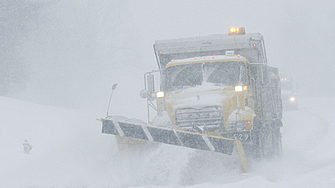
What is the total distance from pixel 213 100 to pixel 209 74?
1023 millimetres

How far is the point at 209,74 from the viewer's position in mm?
9891

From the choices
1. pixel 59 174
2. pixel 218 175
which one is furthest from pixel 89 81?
pixel 218 175

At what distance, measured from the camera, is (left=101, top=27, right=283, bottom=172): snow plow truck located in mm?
8219

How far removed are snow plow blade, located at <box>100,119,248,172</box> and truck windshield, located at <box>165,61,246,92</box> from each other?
197cm

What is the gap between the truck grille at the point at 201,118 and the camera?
29.0 feet

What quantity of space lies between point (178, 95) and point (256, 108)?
1.97 meters

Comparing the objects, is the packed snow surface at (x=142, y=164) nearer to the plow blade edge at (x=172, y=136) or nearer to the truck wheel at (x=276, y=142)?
the truck wheel at (x=276, y=142)

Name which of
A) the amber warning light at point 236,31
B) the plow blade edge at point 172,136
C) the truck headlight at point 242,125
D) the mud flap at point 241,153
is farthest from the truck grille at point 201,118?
the amber warning light at point 236,31

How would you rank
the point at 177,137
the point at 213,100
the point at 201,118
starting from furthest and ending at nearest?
the point at 213,100, the point at 201,118, the point at 177,137

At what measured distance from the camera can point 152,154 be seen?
8.73m

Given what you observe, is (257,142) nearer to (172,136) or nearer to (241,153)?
(241,153)

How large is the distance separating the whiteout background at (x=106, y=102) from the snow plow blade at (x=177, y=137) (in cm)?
44

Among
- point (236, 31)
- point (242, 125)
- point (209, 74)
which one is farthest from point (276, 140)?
point (242, 125)

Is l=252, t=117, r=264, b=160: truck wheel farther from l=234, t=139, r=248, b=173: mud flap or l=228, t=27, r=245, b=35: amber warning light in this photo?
l=228, t=27, r=245, b=35: amber warning light
